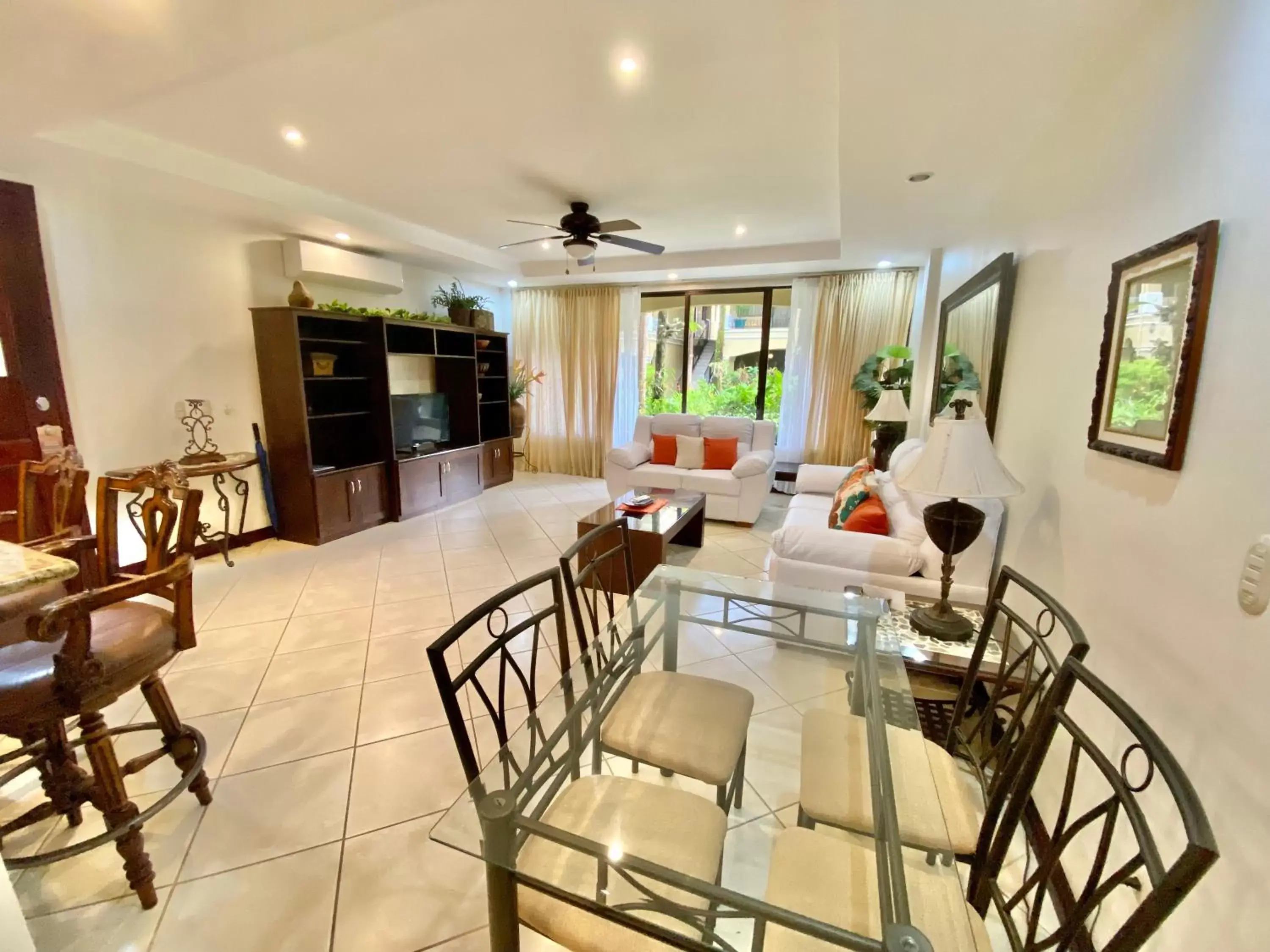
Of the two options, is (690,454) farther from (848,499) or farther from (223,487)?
(223,487)

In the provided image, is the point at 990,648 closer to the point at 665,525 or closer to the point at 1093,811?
the point at 1093,811

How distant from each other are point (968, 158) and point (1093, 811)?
97.3 inches

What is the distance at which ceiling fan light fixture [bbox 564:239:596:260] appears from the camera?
11.0 feet

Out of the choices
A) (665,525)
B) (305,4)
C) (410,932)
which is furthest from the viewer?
(665,525)

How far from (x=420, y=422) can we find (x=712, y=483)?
2829 millimetres

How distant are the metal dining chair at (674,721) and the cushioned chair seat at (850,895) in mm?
292

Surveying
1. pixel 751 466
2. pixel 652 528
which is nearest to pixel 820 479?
pixel 751 466

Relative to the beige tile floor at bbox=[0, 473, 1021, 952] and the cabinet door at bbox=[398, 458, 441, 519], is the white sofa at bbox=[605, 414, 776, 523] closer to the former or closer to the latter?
the cabinet door at bbox=[398, 458, 441, 519]

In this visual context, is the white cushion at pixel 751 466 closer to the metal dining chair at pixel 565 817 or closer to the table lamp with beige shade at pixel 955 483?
the table lamp with beige shade at pixel 955 483

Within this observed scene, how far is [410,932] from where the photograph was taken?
1.25 metres

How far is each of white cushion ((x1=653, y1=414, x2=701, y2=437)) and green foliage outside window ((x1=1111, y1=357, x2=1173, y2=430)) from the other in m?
3.99

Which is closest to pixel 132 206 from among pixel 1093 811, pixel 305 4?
pixel 305 4

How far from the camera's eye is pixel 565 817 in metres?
1.09

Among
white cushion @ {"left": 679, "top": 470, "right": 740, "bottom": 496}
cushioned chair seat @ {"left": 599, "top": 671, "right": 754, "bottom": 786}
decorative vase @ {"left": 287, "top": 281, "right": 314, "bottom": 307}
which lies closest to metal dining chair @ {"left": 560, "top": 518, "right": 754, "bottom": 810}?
cushioned chair seat @ {"left": 599, "top": 671, "right": 754, "bottom": 786}
